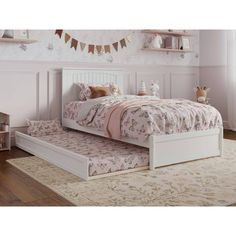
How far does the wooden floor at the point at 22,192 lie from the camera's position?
256 cm

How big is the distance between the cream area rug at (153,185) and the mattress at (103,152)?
0.34 feet

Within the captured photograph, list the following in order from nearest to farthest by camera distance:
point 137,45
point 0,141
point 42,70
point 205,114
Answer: point 205,114
point 0,141
point 42,70
point 137,45

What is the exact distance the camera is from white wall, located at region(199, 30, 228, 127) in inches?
252

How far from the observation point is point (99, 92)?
4961 millimetres

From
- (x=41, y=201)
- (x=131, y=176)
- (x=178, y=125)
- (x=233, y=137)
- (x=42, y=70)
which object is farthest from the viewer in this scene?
(x=233, y=137)

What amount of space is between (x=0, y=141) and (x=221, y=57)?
4.11 metres

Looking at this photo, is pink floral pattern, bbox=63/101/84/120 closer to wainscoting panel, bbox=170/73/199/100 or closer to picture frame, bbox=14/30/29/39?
picture frame, bbox=14/30/29/39

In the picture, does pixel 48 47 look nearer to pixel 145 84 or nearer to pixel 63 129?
pixel 63 129

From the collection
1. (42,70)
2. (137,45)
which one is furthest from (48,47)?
(137,45)

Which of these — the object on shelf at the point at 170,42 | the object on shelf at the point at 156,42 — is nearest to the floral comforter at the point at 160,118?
the object on shelf at the point at 156,42

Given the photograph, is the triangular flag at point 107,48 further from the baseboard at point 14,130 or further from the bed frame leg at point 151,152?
the bed frame leg at point 151,152

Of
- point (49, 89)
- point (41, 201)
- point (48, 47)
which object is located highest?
point (48, 47)

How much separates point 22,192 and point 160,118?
153 cm

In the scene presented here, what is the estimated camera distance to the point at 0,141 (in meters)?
4.49
